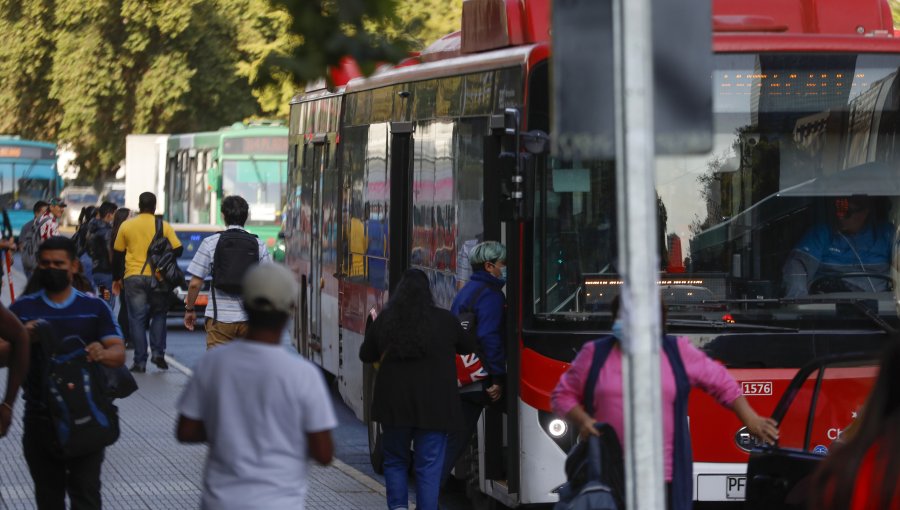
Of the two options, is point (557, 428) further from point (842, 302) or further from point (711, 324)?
point (842, 302)

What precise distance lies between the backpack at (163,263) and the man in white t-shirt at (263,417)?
12000mm

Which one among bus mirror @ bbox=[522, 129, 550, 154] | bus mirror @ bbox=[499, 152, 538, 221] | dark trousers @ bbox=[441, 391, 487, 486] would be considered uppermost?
bus mirror @ bbox=[522, 129, 550, 154]

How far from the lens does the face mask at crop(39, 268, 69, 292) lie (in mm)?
7160

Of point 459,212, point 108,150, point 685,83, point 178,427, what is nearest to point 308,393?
point 178,427

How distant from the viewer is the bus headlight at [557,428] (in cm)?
902

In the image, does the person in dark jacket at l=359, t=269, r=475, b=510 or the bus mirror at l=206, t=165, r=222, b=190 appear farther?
the bus mirror at l=206, t=165, r=222, b=190

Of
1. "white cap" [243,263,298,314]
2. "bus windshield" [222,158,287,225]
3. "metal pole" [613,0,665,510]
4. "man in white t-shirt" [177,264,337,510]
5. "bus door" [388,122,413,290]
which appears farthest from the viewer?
"bus windshield" [222,158,287,225]

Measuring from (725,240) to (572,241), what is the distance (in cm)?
77

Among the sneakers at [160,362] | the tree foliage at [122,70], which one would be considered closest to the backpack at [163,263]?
the sneakers at [160,362]

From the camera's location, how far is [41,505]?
23.9 feet

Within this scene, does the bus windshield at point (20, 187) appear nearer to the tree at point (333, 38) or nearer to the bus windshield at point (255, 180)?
the bus windshield at point (255, 180)

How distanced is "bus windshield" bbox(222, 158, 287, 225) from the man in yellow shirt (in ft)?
53.8

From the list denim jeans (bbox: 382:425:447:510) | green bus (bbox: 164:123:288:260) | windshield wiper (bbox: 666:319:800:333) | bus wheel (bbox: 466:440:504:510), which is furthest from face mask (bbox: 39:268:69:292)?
green bus (bbox: 164:123:288:260)

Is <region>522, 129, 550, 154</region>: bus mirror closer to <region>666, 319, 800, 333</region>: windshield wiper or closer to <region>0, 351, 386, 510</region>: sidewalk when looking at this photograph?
<region>666, 319, 800, 333</region>: windshield wiper
